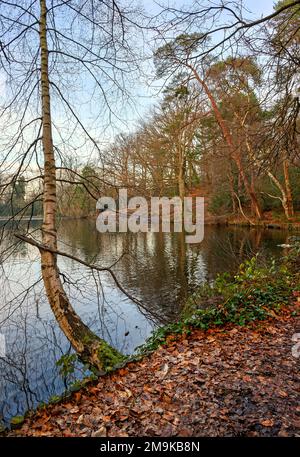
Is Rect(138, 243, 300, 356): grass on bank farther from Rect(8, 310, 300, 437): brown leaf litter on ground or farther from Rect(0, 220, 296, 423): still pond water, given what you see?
Rect(8, 310, 300, 437): brown leaf litter on ground

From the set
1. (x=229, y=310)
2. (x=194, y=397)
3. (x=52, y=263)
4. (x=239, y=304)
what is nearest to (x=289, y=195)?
(x=239, y=304)

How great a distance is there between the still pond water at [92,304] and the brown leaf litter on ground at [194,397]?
968 mm

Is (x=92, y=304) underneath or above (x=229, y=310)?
underneath

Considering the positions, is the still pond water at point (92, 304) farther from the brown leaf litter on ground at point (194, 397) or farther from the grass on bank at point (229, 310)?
the brown leaf litter on ground at point (194, 397)

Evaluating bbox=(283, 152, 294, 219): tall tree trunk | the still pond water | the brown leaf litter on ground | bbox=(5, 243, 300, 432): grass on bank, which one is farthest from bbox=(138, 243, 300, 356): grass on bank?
bbox=(283, 152, 294, 219): tall tree trunk

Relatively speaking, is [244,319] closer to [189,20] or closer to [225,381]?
[225,381]

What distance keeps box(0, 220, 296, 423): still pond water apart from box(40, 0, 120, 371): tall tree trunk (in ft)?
0.73

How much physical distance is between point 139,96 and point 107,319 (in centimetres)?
461

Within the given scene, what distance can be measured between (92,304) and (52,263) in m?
3.38

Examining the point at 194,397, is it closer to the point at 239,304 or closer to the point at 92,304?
the point at 239,304

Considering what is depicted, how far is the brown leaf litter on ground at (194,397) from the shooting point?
2023mm

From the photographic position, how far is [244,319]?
12.9 feet

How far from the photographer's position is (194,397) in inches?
92.1
